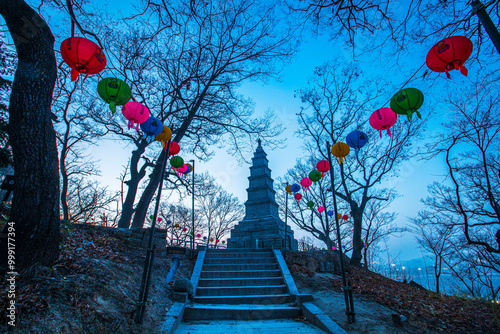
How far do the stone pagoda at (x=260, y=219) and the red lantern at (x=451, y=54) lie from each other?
1031 cm

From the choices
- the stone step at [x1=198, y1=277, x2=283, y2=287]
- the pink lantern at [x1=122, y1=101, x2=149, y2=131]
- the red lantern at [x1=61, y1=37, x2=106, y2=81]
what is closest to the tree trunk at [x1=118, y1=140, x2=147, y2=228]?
the stone step at [x1=198, y1=277, x2=283, y2=287]

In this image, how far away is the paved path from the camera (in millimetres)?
3990

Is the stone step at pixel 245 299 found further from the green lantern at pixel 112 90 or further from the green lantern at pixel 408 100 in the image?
the green lantern at pixel 408 100

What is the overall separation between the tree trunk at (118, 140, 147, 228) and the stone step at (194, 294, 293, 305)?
6.55 m

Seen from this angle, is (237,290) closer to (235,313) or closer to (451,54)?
(235,313)

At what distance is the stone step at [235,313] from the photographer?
4.68 meters

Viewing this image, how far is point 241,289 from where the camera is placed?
19.0ft

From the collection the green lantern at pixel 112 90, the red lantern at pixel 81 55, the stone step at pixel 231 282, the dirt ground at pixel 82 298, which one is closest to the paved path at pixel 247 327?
the dirt ground at pixel 82 298

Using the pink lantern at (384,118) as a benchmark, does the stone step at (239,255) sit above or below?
below

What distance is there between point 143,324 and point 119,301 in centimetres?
54

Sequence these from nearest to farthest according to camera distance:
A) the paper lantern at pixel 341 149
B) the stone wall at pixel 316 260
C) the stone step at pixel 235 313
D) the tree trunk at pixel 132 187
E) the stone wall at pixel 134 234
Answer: the stone step at pixel 235 313, the paper lantern at pixel 341 149, the stone wall at pixel 134 234, the stone wall at pixel 316 260, the tree trunk at pixel 132 187

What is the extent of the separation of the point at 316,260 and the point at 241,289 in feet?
12.6

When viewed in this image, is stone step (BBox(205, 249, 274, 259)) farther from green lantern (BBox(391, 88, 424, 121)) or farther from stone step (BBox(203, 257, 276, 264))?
green lantern (BBox(391, 88, 424, 121))

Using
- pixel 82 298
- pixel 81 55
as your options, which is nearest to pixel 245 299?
pixel 82 298
